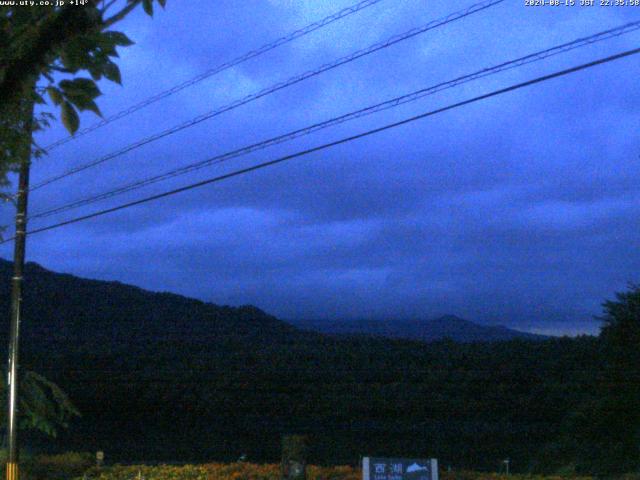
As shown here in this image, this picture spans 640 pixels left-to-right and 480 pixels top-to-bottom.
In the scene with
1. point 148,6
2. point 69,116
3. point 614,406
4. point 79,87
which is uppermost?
point 148,6

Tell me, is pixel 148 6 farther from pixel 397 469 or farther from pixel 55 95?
pixel 397 469

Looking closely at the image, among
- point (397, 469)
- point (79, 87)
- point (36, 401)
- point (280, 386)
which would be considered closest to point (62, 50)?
point (79, 87)

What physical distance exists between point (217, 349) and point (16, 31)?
22.9 meters

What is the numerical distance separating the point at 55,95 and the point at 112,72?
269 millimetres

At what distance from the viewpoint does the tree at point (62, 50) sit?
315cm

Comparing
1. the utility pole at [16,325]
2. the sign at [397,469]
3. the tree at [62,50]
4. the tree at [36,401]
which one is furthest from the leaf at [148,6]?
the tree at [36,401]

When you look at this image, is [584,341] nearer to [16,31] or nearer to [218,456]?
[218,456]

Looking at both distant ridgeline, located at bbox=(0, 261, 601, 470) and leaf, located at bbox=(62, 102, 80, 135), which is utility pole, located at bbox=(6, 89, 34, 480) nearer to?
distant ridgeline, located at bbox=(0, 261, 601, 470)

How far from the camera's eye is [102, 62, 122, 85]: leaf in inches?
142

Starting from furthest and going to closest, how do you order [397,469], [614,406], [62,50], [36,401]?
[614,406]
[36,401]
[397,469]
[62,50]

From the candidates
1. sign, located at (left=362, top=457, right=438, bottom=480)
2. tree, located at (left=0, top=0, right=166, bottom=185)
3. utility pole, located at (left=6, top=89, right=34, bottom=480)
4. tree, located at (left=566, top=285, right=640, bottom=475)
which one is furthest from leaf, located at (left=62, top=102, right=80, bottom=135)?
tree, located at (left=566, top=285, right=640, bottom=475)

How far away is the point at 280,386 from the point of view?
77.8 feet

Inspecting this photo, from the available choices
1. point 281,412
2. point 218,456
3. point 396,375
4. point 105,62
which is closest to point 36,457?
point 218,456

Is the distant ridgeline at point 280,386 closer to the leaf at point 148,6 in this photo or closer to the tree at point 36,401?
the tree at point 36,401
